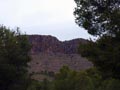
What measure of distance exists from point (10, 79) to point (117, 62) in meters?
25.7

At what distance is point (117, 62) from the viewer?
25797mm

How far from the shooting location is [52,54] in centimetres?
17762

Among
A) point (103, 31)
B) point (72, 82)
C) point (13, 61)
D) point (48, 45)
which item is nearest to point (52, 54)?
point (48, 45)

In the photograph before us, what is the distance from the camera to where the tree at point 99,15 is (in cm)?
2572

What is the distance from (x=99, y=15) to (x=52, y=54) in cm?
15129

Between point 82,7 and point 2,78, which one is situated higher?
point 82,7

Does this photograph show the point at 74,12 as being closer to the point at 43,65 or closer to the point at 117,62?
the point at 117,62

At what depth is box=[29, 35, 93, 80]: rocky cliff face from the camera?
155125 millimetres

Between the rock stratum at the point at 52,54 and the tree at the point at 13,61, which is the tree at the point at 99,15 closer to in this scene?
the tree at the point at 13,61

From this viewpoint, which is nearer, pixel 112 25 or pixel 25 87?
pixel 112 25

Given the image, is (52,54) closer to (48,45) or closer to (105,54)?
(48,45)

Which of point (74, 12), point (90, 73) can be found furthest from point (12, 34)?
point (74, 12)

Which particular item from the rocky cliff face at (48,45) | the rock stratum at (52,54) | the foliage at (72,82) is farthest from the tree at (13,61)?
the rocky cliff face at (48,45)

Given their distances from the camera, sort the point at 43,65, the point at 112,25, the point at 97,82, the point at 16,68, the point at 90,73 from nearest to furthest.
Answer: the point at 112,25, the point at 97,82, the point at 16,68, the point at 90,73, the point at 43,65
